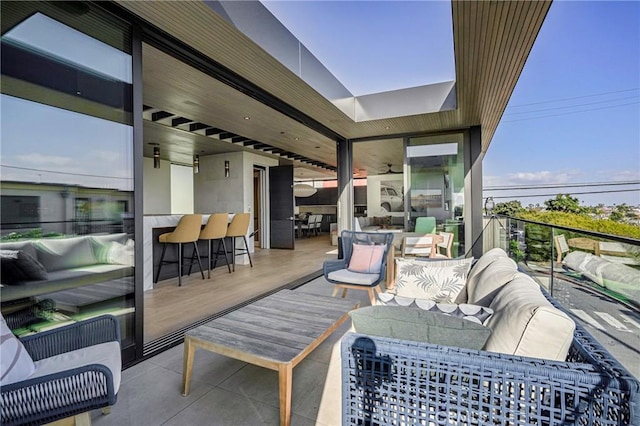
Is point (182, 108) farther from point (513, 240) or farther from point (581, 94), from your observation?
point (581, 94)

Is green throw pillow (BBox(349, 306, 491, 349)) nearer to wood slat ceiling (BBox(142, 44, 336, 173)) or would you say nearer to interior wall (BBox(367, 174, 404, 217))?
wood slat ceiling (BBox(142, 44, 336, 173))

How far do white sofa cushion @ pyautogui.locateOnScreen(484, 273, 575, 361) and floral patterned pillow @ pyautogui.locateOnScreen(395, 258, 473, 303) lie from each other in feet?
3.94

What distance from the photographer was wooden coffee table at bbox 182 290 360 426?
1.59m

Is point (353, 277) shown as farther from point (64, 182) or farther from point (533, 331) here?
point (64, 182)

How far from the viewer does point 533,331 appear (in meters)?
1.10

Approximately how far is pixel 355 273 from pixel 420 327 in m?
2.44

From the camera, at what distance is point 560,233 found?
2.69 meters

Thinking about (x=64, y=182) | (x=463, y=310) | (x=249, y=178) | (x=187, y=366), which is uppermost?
(x=249, y=178)

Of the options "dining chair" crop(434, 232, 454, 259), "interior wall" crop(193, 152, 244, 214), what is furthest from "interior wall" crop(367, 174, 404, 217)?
"dining chair" crop(434, 232, 454, 259)

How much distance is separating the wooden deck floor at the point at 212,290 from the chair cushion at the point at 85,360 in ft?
3.79

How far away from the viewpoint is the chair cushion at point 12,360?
1.29 m

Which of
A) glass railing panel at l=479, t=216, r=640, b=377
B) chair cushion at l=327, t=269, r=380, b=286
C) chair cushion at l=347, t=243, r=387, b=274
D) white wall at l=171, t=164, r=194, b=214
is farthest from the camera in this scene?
white wall at l=171, t=164, r=194, b=214

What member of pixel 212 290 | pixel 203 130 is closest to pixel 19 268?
pixel 212 290

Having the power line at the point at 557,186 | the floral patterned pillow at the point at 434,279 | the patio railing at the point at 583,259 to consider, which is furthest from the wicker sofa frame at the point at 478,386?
the power line at the point at 557,186
